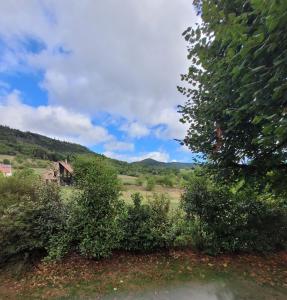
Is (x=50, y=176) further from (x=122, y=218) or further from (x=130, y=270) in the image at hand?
(x=130, y=270)

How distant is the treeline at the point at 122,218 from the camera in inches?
246

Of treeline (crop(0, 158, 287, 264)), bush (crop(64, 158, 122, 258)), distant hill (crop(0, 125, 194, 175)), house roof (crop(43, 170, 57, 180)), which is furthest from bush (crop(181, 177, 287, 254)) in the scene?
distant hill (crop(0, 125, 194, 175))

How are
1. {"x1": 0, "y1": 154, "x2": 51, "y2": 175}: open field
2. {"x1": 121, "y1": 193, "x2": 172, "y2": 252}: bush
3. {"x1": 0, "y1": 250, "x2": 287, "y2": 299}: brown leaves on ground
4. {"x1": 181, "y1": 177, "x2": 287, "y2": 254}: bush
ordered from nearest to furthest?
{"x1": 0, "y1": 250, "x2": 287, "y2": 299}: brown leaves on ground
{"x1": 121, "y1": 193, "x2": 172, "y2": 252}: bush
{"x1": 181, "y1": 177, "x2": 287, "y2": 254}: bush
{"x1": 0, "y1": 154, "x2": 51, "y2": 175}: open field

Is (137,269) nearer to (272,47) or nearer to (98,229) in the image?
(98,229)

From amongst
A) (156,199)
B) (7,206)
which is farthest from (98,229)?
(7,206)

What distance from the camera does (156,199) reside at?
7105mm

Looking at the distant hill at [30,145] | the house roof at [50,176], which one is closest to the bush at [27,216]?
the house roof at [50,176]

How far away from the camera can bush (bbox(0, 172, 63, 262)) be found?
6043 millimetres

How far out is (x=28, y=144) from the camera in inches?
2276

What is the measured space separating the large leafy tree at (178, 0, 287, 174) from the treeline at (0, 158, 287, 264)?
3.50 ft

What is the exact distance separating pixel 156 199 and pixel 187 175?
1.25m

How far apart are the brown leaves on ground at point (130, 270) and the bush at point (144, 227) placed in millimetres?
313

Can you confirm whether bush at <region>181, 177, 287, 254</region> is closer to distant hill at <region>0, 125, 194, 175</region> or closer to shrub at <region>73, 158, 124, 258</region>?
shrub at <region>73, 158, 124, 258</region>

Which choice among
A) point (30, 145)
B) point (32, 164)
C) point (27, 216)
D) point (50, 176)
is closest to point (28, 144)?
point (30, 145)
